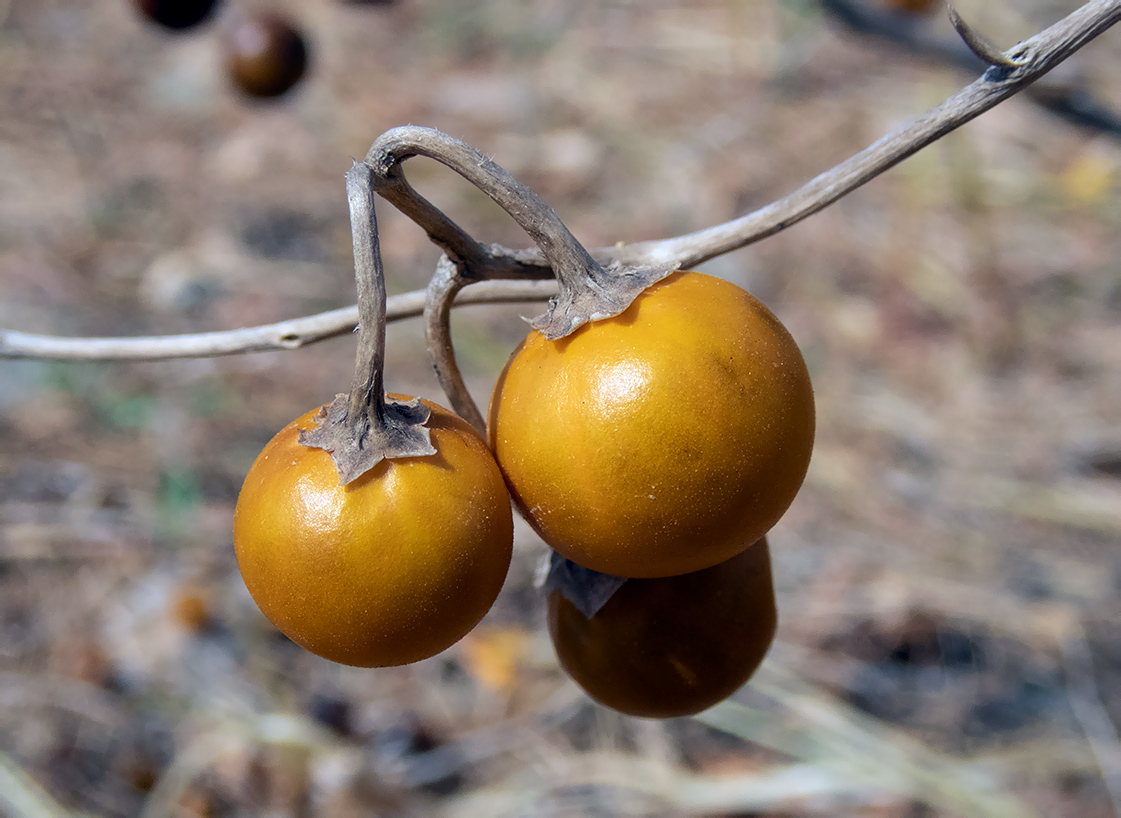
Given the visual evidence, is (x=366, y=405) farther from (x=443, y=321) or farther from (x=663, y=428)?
(x=663, y=428)

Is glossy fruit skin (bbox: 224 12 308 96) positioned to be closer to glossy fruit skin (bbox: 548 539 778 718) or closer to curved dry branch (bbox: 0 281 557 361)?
curved dry branch (bbox: 0 281 557 361)

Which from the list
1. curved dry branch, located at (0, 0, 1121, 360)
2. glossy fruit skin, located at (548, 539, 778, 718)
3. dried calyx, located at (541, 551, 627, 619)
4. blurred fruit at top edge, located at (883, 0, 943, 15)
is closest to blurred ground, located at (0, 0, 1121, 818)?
blurred fruit at top edge, located at (883, 0, 943, 15)

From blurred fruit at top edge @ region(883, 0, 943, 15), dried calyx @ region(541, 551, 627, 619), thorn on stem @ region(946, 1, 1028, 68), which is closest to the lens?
thorn on stem @ region(946, 1, 1028, 68)

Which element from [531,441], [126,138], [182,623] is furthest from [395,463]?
[126,138]

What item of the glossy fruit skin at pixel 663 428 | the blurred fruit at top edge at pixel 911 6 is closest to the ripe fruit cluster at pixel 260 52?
the blurred fruit at top edge at pixel 911 6

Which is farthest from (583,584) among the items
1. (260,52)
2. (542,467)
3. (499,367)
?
(499,367)

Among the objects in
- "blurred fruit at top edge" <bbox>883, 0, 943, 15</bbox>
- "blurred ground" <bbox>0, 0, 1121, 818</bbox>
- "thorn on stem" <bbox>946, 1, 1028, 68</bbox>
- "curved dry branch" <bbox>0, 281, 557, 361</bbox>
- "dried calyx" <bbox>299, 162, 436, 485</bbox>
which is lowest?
"blurred ground" <bbox>0, 0, 1121, 818</bbox>

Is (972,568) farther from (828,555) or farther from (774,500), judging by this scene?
(774,500)
